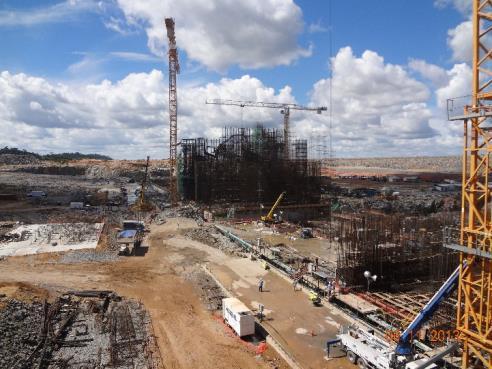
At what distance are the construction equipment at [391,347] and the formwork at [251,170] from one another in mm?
36221

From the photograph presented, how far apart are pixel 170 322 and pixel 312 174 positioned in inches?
1525

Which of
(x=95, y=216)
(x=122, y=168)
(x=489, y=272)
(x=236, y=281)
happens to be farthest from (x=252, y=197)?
(x=122, y=168)

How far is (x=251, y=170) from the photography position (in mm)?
50469

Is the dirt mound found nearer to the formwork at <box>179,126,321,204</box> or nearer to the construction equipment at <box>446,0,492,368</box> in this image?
the formwork at <box>179,126,321,204</box>

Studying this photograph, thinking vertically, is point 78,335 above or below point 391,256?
below

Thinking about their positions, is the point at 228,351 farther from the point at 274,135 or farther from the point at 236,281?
the point at 274,135

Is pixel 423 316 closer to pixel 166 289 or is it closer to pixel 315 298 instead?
pixel 315 298

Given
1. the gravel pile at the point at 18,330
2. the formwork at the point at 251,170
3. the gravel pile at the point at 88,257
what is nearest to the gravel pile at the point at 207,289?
the gravel pile at the point at 88,257

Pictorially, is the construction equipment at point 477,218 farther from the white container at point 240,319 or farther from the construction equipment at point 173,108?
the construction equipment at point 173,108

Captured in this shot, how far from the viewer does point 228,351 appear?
15453mm

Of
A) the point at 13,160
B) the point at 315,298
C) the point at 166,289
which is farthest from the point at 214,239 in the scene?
the point at 13,160

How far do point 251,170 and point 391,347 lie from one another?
37.5 meters

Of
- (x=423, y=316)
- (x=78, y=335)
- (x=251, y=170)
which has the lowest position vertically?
(x=78, y=335)

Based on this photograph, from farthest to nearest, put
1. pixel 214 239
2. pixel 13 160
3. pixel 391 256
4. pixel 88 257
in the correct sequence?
pixel 13 160 → pixel 214 239 → pixel 88 257 → pixel 391 256
